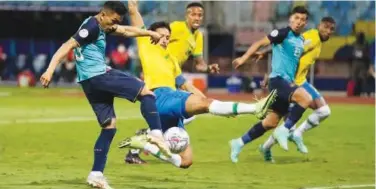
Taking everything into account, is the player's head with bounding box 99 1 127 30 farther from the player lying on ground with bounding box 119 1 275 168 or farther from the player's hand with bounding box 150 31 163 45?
the player lying on ground with bounding box 119 1 275 168

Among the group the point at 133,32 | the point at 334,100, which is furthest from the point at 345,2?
the point at 133,32

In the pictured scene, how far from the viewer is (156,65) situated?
13.8 m

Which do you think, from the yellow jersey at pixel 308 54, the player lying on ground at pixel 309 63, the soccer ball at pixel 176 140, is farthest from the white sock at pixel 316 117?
the soccer ball at pixel 176 140

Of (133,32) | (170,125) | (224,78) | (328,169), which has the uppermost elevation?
(133,32)

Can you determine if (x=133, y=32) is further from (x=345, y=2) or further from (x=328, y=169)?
(x=345, y=2)

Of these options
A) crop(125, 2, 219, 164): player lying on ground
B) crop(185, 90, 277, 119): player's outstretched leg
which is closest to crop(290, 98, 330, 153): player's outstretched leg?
crop(125, 2, 219, 164): player lying on ground

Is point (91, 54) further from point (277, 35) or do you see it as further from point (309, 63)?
point (309, 63)

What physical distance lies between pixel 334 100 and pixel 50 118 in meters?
14.7

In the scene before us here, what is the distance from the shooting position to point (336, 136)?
73.8 feet

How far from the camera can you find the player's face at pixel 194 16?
617 inches

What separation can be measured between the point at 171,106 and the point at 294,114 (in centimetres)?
460

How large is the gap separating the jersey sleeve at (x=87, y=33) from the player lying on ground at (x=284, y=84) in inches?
185

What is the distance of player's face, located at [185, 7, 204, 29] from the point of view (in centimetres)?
1568

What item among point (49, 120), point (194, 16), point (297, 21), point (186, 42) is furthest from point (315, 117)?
point (49, 120)
